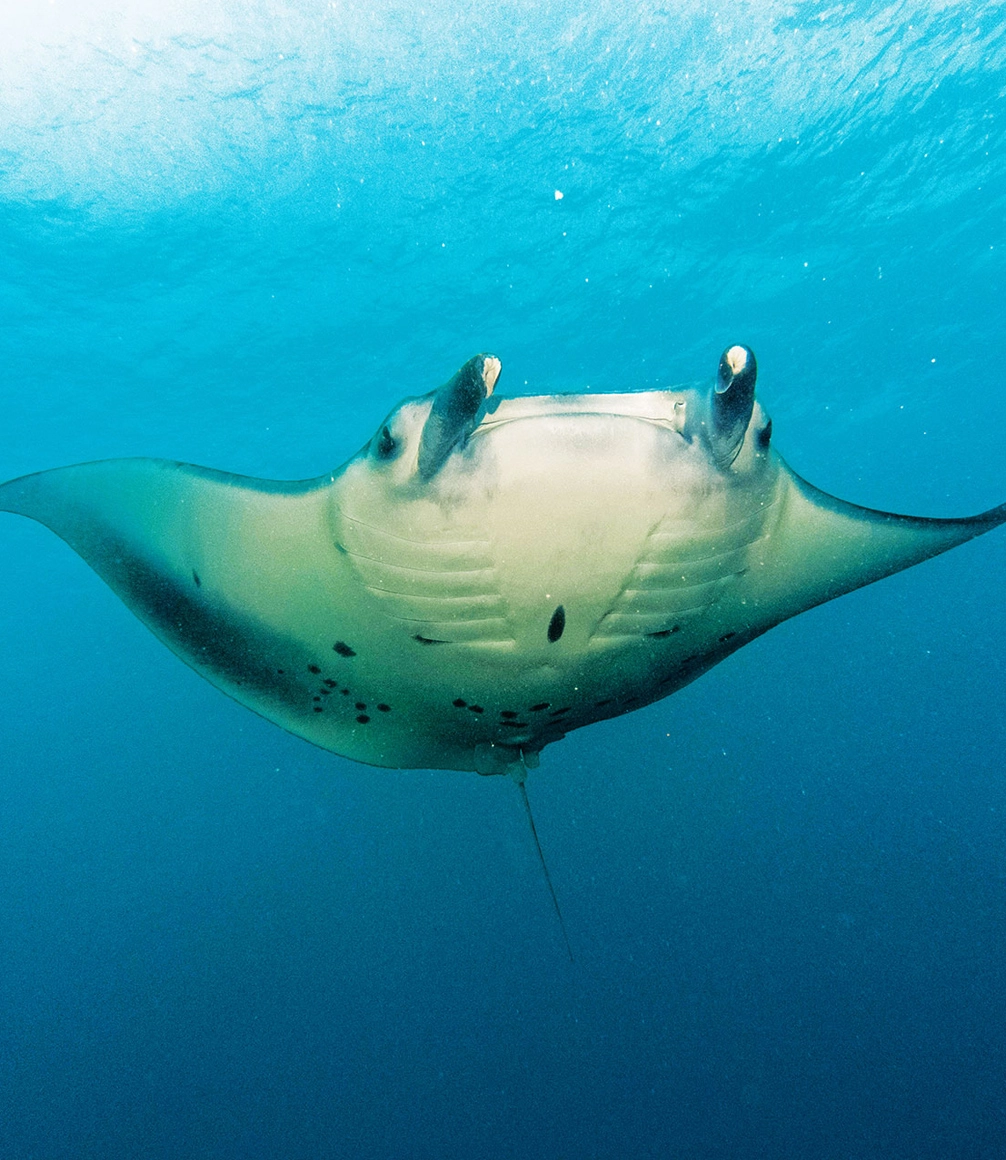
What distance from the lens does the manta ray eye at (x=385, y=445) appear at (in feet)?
6.33

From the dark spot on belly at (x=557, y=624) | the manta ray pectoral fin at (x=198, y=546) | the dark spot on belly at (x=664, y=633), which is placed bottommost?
the dark spot on belly at (x=664, y=633)

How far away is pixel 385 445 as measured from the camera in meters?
1.94

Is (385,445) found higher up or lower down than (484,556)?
higher up

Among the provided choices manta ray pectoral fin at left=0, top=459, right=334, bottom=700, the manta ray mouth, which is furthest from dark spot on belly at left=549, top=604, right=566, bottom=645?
manta ray pectoral fin at left=0, top=459, right=334, bottom=700

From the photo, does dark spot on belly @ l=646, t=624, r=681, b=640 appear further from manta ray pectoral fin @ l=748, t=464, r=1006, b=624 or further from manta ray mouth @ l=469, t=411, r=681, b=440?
manta ray mouth @ l=469, t=411, r=681, b=440

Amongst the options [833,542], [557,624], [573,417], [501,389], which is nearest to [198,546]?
[557,624]

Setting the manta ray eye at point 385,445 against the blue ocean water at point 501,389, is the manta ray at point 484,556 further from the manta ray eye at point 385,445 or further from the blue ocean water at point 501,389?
the blue ocean water at point 501,389

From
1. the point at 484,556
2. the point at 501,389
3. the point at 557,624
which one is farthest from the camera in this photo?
the point at 501,389

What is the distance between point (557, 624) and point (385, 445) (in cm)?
86

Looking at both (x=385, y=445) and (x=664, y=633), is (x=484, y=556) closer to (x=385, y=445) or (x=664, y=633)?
(x=385, y=445)

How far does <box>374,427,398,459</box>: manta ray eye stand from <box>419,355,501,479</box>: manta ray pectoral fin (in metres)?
0.12

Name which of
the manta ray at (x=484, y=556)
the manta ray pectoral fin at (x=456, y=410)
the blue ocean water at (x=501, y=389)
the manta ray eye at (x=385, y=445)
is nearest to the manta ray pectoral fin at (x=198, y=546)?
the manta ray at (x=484, y=556)

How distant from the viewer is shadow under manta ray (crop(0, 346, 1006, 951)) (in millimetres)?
1863

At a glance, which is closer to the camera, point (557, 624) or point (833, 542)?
point (557, 624)
